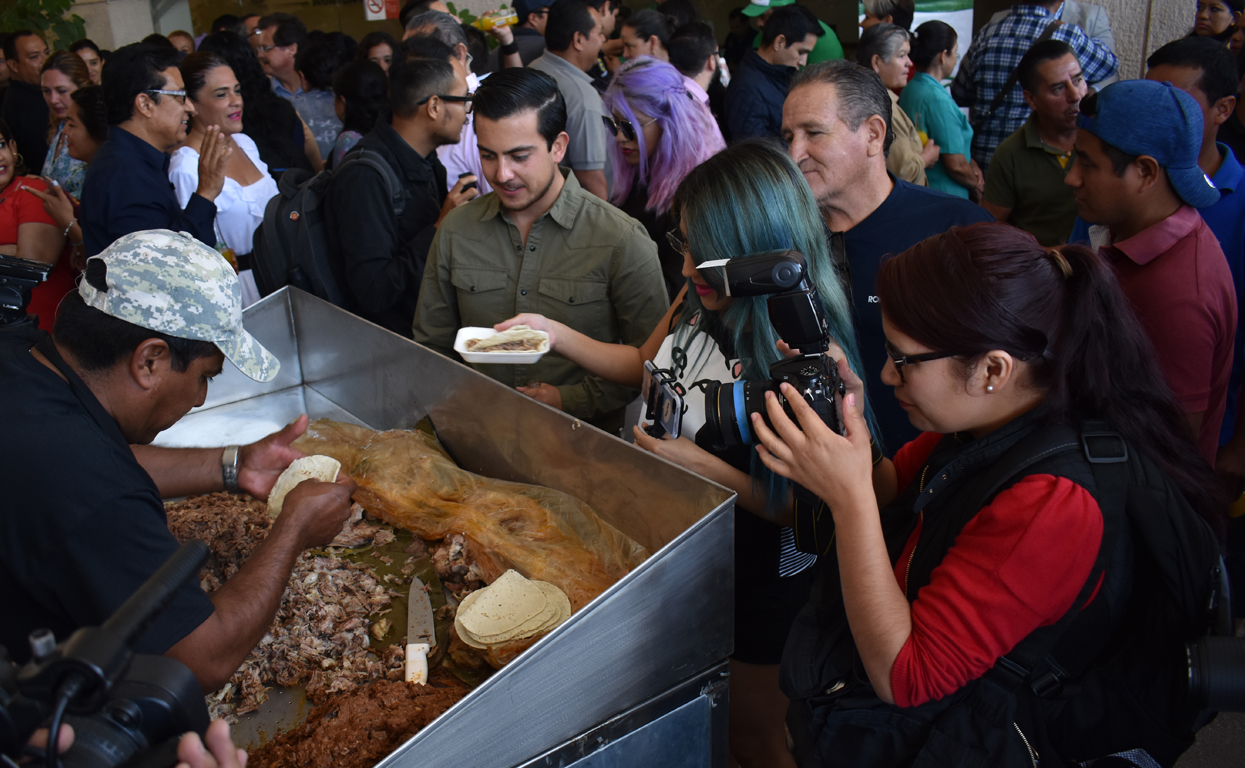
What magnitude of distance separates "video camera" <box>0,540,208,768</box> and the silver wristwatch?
1408 millimetres

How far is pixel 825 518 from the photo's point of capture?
5.36 feet

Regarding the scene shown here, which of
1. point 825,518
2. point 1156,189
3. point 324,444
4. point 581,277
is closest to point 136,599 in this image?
point 825,518

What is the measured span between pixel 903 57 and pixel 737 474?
411 centimetres

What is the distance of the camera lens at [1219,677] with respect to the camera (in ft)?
3.78

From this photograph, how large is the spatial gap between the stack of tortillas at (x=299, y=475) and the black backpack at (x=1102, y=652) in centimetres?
145

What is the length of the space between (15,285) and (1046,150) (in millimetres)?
3696

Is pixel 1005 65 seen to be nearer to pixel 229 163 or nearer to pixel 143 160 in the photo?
pixel 229 163

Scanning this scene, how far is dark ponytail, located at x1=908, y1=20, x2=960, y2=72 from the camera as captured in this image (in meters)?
4.70

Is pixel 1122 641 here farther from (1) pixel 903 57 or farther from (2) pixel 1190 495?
(1) pixel 903 57

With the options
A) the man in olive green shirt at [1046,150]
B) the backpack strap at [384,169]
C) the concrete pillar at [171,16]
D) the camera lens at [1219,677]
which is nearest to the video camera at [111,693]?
the camera lens at [1219,677]

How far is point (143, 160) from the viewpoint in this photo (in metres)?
3.36

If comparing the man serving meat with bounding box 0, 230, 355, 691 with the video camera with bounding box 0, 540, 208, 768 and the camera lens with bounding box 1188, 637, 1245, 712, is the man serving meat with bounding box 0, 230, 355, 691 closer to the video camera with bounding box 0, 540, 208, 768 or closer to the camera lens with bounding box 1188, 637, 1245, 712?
the video camera with bounding box 0, 540, 208, 768

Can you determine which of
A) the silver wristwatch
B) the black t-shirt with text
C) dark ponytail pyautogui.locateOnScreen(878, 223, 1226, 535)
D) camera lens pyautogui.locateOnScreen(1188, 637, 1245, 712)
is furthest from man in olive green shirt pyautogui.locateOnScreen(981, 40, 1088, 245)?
the black t-shirt with text

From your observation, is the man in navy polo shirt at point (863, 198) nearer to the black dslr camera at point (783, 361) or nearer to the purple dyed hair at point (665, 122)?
the black dslr camera at point (783, 361)
